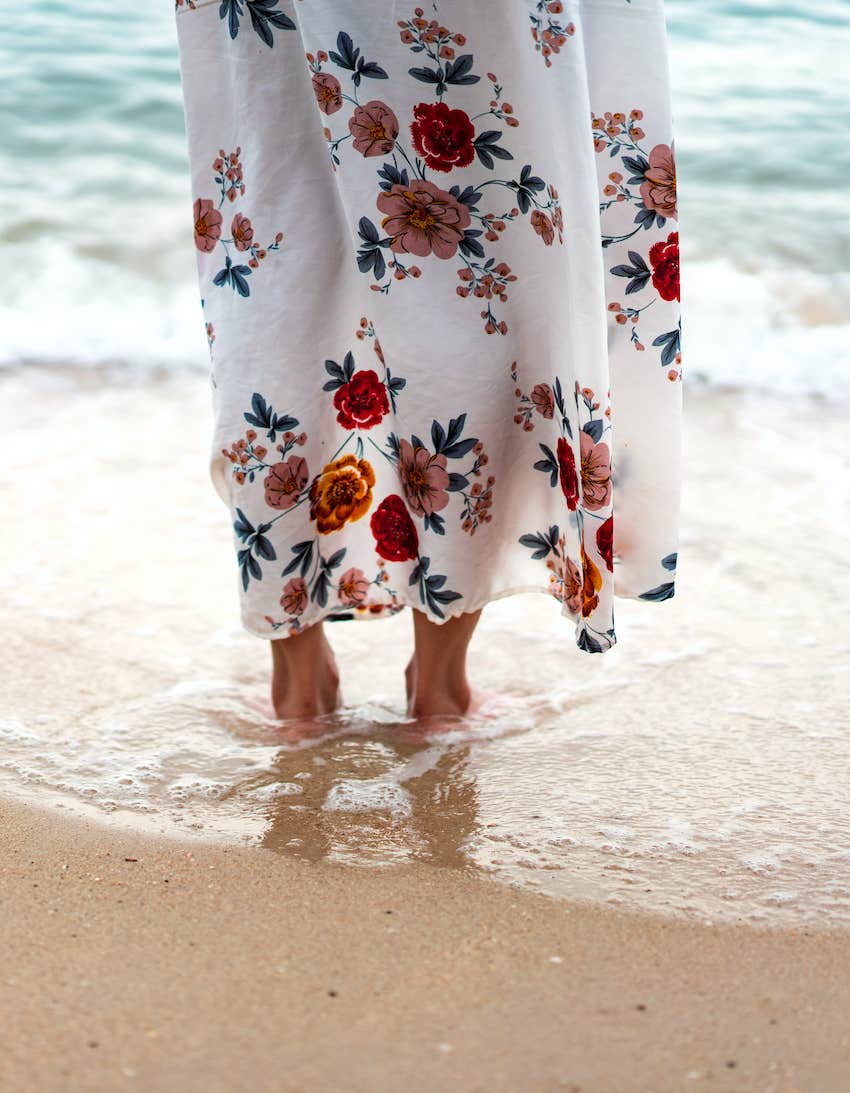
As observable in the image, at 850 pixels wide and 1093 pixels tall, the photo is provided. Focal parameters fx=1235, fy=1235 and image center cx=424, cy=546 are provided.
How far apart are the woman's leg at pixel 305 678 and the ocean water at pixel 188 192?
1.88m

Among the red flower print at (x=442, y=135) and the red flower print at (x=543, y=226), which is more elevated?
the red flower print at (x=442, y=135)

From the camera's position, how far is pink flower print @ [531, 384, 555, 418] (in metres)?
1.43

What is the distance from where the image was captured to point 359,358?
1.46m

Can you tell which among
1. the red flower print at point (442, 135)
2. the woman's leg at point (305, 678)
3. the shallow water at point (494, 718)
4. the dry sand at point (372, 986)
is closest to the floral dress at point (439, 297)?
the red flower print at point (442, 135)

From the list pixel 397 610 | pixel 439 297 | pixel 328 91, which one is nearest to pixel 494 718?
pixel 397 610

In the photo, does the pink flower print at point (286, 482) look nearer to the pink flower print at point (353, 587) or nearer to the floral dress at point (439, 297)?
the floral dress at point (439, 297)

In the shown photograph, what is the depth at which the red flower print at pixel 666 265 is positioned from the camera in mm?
1432

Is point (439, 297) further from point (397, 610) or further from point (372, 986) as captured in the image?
point (372, 986)

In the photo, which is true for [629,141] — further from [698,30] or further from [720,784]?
[698,30]

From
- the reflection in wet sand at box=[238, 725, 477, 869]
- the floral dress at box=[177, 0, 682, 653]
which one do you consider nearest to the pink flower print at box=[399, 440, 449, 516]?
the floral dress at box=[177, 0, 682, 653]

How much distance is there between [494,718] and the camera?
1.71 m

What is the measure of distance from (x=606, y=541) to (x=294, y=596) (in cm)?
40

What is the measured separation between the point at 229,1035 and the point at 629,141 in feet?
3.31

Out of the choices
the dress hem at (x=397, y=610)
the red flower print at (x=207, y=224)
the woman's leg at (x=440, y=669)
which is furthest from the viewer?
the woman's leg at (x=440, y=669)
